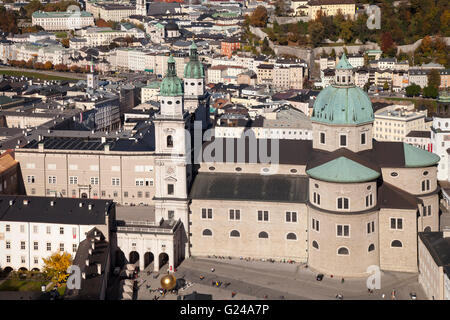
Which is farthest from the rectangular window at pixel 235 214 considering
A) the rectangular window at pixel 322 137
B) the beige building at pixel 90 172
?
the beige building at pixel 90 172

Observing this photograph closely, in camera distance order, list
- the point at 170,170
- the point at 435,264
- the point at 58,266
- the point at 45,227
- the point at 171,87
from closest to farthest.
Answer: the point at 435,264 < the point at 58,266 < the point at 45,227 < the point at 171,87 < the point at 170,170

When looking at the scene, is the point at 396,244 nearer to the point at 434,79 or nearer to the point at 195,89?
the point at 195,89

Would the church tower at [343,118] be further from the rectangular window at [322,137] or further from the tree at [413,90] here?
the tree at [413,90]

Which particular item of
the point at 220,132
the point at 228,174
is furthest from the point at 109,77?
the point at 228,174

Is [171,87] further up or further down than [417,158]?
further up

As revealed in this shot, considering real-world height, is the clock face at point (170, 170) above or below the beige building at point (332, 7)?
below

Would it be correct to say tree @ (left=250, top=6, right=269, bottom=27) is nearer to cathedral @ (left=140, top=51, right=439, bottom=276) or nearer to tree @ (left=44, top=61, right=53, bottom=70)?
tree @ (left=44, top=61, right=53, bottom=70)

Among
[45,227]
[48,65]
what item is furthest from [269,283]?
[48,65]

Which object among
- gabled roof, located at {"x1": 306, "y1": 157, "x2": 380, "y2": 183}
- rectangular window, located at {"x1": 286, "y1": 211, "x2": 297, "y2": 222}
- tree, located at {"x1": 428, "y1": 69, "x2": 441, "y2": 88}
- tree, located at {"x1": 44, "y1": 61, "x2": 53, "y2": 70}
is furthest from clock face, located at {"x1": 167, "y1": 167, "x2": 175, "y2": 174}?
tree, located at {"x1": 44, "y1": 61, "x2": 53, "y2": 70}
